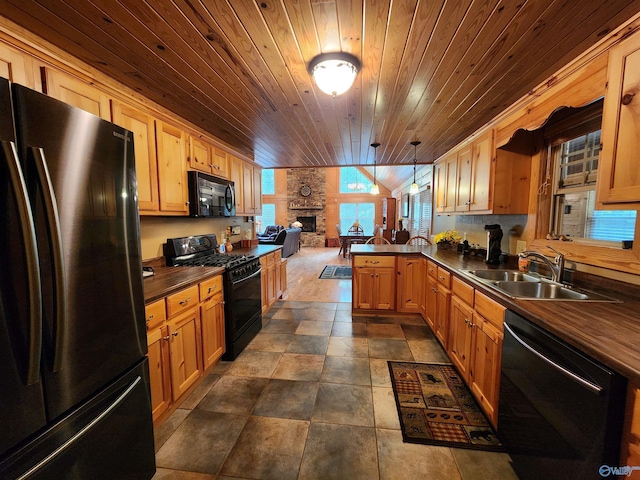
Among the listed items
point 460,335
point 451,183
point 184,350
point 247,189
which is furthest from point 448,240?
point 184,350

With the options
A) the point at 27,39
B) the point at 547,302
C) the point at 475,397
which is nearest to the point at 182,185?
the point at 27,39

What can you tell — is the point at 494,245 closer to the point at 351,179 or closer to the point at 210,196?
the point at 210,196

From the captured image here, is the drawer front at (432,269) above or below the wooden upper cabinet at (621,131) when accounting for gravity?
below

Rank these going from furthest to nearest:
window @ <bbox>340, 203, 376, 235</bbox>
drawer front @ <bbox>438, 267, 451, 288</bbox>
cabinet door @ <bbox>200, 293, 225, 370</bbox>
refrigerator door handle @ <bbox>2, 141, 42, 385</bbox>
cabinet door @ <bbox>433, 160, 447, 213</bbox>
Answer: window @ <bbox>340, 203, 376, 235</bbox> < cabinet door @ <bbox>433, 160, 447, 213</bbox> < drawer front @ <bbox>438, 267, 451, 288</bbox> < cabinet door @ <bbox>200, 293, 225, 370</bbox> < refrigerator door handle @ <bbox>2, 141, 42, 385</bbox>

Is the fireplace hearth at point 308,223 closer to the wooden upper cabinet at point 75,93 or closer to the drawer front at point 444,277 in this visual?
the drawer front at point 444,277

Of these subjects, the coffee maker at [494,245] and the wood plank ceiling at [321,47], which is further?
the coffee maker at [494,245]

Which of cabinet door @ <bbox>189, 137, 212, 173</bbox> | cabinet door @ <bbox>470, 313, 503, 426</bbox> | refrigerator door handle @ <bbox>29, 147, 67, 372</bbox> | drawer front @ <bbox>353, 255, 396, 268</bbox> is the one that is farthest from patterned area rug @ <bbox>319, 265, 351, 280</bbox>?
refrigerator door handle @ <bbox>29, 147, 67, 372</bbox>

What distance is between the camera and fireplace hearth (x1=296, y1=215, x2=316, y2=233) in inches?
443

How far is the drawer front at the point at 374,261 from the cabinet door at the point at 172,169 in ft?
6.62

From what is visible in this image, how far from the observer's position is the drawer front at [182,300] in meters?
1.63

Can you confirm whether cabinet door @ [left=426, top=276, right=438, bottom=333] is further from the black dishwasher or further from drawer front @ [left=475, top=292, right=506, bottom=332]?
the black dishwasher

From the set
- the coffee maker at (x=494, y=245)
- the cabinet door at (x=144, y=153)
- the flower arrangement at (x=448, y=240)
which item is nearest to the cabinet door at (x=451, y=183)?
the flower arrangement at (x=448, y=240)

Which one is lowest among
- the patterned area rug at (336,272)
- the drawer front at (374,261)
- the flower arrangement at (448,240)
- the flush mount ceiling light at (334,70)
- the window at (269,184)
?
the patterned area rug at (336,272)

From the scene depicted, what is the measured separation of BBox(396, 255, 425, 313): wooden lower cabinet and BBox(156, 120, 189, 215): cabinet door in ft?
8.21
